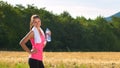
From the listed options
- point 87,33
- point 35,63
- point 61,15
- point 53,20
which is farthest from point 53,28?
point 35,63

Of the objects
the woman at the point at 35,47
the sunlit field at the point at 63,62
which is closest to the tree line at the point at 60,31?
the sunlit field at the point at 63,62

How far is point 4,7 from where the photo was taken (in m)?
69.1

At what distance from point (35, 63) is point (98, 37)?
2831 inches

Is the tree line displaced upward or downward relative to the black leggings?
downward

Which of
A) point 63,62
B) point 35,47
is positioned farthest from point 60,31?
point 35,47

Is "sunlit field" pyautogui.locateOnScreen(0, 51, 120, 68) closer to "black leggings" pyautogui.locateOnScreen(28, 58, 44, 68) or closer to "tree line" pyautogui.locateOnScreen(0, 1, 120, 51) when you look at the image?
"black leggings" pyautogui.locateOnScreen(28, 58, 44, 68)

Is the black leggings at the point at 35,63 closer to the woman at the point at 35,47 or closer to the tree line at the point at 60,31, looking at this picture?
the woman at the point at 35,47

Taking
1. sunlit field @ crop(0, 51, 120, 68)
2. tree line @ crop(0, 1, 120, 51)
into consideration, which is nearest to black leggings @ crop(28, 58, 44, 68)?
sunlit field @ crop(0, 51, 120, 68)

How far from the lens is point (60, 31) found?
237 ft

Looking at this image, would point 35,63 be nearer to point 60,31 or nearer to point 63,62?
point 63,62

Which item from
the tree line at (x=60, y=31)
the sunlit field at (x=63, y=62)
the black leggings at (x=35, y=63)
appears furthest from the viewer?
the tree line at (x=60, y=31)

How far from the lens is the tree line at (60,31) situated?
65.7 metres

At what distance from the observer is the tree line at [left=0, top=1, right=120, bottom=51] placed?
65.7 m

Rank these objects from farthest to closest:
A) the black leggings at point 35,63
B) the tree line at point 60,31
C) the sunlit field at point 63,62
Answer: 1. the tree line at point 60,31
2. the sunlit field at point 63,62
3. the black leggings at point 35,63
